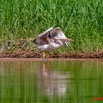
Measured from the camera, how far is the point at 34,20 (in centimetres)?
1530

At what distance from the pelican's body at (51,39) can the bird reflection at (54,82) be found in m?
1.94

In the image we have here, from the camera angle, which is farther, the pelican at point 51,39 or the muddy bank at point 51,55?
the muddy bank at point 51,55

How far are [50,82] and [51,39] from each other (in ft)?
13.7

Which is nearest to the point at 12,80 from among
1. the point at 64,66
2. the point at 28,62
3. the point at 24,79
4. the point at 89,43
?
the point at 24,79

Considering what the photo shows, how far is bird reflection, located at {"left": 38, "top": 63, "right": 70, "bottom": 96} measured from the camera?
8.98 meters

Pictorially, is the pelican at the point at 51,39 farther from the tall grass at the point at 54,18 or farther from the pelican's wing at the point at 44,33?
the tall grass at the point at 54,18

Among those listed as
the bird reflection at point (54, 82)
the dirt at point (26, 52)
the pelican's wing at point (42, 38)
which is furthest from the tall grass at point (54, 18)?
the bird reflection at point (54, 82)

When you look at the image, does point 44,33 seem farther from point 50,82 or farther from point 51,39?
point 50,82

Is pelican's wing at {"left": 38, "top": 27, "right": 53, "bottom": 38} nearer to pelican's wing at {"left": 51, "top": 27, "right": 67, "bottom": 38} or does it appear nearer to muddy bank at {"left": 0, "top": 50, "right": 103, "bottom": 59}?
pelican's wing at {"left": 51, "top": 27, "right": 67, "bottom": 38}

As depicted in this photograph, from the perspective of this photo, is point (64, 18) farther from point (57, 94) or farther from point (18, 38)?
point (57, 94)

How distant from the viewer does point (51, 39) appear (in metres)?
14.1

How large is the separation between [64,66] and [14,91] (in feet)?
12.5

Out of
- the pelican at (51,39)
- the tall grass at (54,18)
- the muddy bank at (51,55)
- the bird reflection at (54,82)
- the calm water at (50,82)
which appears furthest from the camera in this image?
the tall grass at (54,18)

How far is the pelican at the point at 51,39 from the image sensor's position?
1391cm
